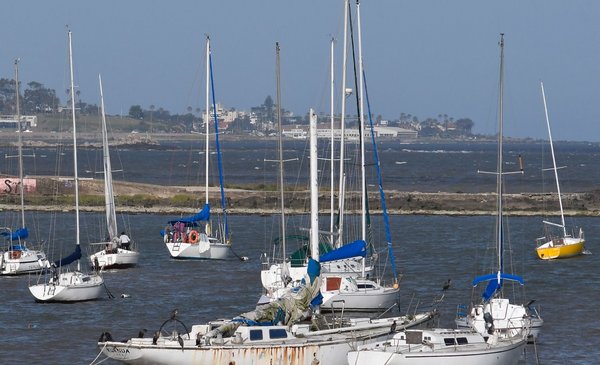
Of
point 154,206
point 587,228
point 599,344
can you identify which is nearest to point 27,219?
point 154,206

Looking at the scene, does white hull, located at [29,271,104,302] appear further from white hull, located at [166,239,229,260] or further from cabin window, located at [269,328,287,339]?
cabin window, located at [269,328,287,339]

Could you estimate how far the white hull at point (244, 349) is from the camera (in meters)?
32.8

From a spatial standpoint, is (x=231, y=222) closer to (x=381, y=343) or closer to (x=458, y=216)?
(x=458, y=216)

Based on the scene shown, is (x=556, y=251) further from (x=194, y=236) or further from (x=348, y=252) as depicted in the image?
(x=348, y=252)

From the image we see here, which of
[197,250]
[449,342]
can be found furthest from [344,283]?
[197,250]

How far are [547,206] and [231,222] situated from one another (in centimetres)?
2694

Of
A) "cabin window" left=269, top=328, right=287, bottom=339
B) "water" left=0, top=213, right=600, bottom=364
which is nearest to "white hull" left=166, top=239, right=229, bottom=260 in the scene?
"water" left=0, top=213, right=600, bottom=364

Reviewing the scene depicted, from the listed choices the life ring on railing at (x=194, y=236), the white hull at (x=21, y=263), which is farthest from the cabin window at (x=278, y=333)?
the life ring on railing at (x=194, y=236)

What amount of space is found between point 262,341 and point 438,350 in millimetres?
4239

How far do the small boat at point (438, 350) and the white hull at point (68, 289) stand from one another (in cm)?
1886

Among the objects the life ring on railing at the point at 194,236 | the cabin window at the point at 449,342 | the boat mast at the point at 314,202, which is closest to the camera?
the cabin window at the point at 449,342

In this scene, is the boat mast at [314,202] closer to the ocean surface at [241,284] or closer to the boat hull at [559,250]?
the ocean surface at [241,284]

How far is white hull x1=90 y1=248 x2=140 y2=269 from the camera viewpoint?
61.5 metres

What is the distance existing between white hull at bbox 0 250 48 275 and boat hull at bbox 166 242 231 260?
9420mm
